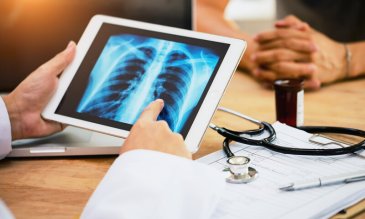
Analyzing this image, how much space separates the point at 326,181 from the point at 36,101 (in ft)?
2.12

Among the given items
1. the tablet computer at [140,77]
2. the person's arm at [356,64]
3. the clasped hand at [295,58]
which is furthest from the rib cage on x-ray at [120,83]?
the person's arm at [356,64]

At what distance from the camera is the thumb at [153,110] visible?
97cm

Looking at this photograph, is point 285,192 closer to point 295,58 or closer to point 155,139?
point 155,139

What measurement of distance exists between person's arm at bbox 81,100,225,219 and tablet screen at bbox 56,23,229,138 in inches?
7.2

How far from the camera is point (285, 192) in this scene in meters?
0.86

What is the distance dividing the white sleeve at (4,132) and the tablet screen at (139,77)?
0.35 feet

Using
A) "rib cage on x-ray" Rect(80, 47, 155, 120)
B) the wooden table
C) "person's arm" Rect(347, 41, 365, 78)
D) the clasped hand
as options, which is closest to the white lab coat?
the wooden table

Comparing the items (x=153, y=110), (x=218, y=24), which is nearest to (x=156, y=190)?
(x=153, y=110)

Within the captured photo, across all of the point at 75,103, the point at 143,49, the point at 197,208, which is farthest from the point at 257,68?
the point at 197,208

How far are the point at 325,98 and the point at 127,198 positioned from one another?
80 cm

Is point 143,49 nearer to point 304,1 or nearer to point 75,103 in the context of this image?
point 75,103

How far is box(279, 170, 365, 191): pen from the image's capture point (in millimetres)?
856

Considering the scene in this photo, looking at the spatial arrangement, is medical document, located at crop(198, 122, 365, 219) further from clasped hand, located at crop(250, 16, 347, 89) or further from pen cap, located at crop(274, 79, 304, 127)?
clasped hand, located at crop(250, 16, 347, 89)

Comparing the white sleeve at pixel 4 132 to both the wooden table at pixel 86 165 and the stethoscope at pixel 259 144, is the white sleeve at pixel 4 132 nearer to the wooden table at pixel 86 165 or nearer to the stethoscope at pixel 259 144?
the wooden table at pixel 86 165
